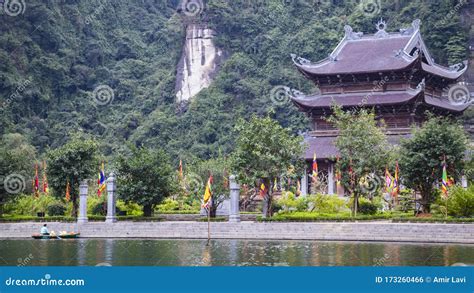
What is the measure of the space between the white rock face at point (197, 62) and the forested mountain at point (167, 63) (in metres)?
1.33

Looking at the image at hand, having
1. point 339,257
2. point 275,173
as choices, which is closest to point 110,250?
point 339,257

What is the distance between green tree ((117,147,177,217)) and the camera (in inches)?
2140

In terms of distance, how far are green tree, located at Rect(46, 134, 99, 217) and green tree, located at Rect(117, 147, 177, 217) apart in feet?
9.09

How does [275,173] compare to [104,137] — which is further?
[104,137]

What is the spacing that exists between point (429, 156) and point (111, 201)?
65.8 feet

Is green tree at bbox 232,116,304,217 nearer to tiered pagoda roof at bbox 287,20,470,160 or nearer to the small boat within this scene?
tiered pagoda roof at bbox 287,20,470,160

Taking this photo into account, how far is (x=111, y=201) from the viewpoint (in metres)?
53.6

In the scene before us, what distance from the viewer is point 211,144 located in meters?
106

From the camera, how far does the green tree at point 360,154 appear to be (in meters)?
50.7

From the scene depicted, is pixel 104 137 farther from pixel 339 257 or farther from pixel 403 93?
pixel 339 257

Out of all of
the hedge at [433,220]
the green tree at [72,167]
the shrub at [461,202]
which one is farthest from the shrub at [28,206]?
the shrub at [461,202]

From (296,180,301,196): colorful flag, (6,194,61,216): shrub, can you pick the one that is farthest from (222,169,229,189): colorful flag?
(6,194,61,216): shrub

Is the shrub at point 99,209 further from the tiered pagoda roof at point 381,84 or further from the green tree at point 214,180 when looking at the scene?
the tiered pagoda roof at point 381,84

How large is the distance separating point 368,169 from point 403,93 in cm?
1611
